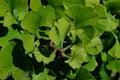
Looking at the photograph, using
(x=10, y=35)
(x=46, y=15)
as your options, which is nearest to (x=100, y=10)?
(x=46, y=15)

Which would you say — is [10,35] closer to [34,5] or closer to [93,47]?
[34,5]

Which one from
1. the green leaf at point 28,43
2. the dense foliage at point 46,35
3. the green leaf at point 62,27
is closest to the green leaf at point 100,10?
the dense foliage at point 46,35

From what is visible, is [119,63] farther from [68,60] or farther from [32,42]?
[32,42]

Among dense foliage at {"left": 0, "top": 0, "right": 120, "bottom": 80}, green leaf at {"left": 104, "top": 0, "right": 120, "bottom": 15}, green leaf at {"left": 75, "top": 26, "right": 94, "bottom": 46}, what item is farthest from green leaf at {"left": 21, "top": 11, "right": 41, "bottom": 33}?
green leaf at {"left": 104, "top": 0, "right": 120, "bottom": 15}

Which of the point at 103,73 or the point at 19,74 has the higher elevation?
the point at 19,74

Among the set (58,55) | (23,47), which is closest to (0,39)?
(23,47)

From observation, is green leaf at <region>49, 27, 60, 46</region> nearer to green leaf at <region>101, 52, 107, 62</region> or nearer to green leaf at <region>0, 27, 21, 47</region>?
green leaf at <region>0, 27, 21, 47</region>

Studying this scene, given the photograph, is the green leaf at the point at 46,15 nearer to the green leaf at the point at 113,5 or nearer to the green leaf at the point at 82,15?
the green leaf at the point at 82,15
